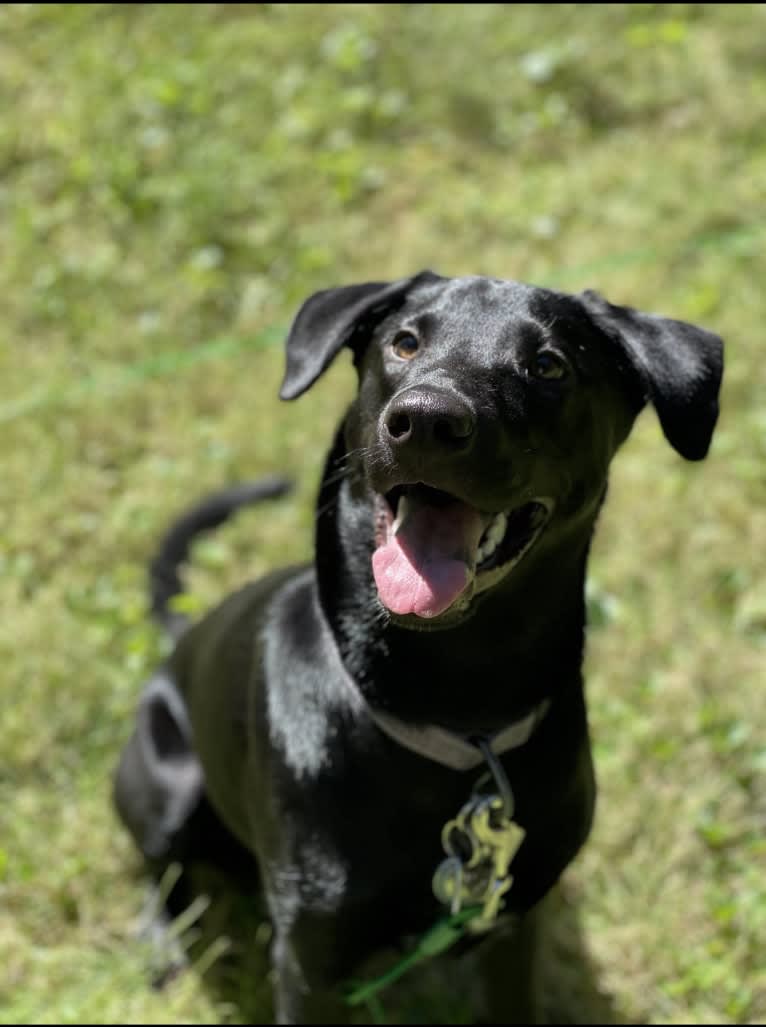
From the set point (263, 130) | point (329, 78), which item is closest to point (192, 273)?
point (263, 130)

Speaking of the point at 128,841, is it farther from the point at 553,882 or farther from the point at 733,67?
the point at 733,67

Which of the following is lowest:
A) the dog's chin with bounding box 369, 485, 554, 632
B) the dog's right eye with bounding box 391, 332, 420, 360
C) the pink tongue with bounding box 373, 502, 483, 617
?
the dog's chin with bounding box 369, 485, 554, 632

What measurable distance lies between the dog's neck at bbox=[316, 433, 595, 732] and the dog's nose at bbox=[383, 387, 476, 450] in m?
0.37

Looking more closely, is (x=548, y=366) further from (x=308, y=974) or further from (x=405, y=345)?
(x=308, y=974)

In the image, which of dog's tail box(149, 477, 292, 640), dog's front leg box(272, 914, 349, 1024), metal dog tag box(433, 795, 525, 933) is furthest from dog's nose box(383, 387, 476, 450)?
dog's tail box(149, 477, 292, 640)

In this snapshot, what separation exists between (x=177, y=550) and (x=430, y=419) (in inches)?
74.0

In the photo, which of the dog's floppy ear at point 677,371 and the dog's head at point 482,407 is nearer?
the dog's head at point 482,407

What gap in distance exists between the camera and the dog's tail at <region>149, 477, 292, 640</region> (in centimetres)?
357

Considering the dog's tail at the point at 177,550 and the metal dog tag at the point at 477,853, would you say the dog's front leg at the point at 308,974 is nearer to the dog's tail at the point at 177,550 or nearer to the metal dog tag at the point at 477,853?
the metal dog tag at the point at 477,853

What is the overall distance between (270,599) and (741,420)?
2.32m

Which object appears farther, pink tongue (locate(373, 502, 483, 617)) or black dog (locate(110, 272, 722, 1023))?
black dog (locate(110, 272, 722, 1023))

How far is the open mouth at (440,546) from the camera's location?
1.98 metres

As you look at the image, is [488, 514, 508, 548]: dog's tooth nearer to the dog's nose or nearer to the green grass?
the dog's nose

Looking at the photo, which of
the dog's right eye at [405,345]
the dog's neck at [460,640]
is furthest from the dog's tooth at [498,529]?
the dog's right eye at [405,345]
